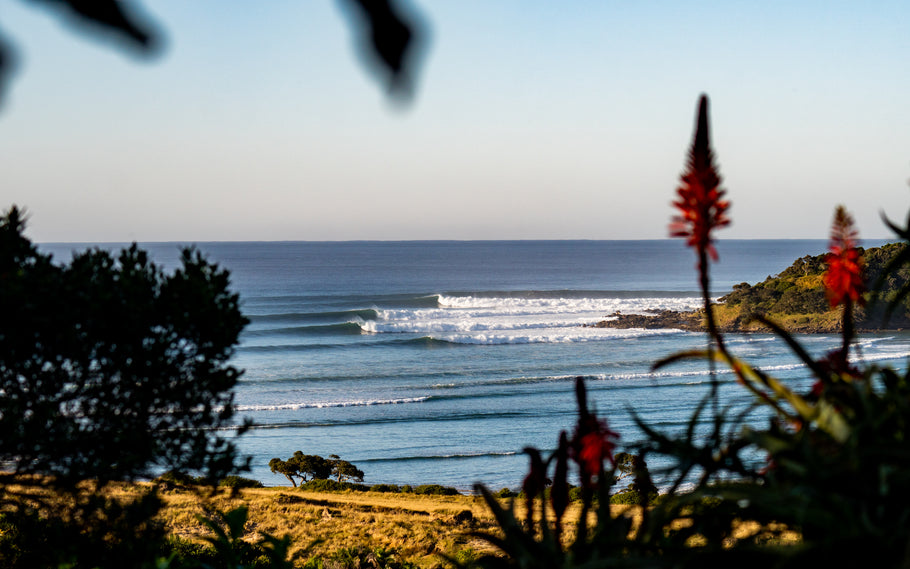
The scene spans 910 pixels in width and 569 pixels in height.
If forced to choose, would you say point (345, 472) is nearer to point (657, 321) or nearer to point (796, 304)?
point (657, 321)

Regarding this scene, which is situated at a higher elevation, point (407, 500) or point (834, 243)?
point (834, 243)

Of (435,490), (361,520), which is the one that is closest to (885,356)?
(435,490)

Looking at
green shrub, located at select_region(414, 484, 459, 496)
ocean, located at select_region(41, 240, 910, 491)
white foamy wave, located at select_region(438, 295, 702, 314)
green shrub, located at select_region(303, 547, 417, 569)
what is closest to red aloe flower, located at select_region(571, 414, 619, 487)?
ocean, located at select_region(41, 240, 910, 491)

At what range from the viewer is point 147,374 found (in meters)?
5.28

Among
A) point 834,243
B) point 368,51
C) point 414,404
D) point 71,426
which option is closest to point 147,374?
point 71,426

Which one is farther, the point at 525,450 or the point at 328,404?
the point at 328,404

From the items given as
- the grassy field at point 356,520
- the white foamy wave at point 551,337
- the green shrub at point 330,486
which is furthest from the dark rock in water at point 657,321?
the grassy field at point 356,520

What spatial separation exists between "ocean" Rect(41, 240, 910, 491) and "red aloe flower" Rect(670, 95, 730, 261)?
0.40 m

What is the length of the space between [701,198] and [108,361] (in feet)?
14.9

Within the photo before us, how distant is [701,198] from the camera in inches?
77.3

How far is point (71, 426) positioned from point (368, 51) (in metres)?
5.10

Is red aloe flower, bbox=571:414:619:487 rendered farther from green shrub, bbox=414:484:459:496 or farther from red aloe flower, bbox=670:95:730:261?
green shrub, bbox=414:484:459:496

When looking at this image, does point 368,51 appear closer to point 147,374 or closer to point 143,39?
point 143,39

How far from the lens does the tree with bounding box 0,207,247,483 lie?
15.8 ft
